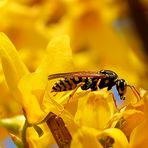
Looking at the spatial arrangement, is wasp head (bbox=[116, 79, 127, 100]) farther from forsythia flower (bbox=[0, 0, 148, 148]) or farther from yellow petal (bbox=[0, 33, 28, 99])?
yellow petal (bbox=[0, 33, 28, 99])

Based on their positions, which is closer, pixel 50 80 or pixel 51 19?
pixel 50 80

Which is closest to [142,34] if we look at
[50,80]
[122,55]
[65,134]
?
[50,80]

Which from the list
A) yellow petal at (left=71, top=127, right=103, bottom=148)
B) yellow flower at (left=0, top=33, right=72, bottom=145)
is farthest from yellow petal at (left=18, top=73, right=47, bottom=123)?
yellow petal at (left=71, top=127, right=103, bottom=148)

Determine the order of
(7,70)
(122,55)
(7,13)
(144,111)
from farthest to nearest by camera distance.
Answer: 1. (122,55)
2. (7,13)
3. (7,70)
4. (144,111)

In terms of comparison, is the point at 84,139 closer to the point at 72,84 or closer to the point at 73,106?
the point at 73,106

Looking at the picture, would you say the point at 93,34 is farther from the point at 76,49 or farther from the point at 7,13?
the point at 7,13
